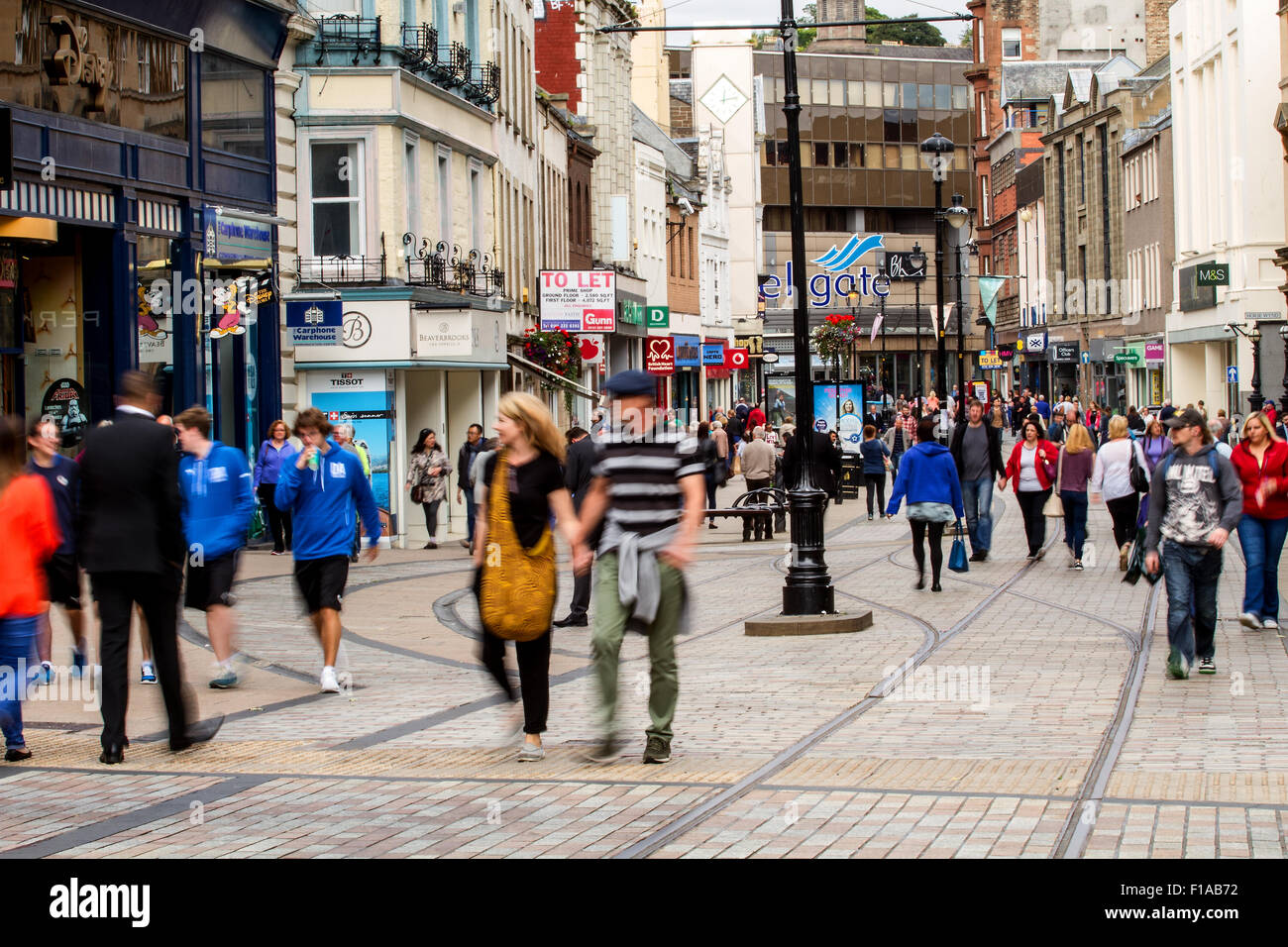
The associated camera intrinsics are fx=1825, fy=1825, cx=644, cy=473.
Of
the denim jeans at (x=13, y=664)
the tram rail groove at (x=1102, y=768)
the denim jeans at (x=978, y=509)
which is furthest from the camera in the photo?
the denim jeans at (x=978, y=509)

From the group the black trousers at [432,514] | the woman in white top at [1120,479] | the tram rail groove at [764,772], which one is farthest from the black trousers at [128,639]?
the black trousers at [432,514]

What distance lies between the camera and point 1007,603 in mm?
17750

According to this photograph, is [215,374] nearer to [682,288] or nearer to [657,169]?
[657,169]

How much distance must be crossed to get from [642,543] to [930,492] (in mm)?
10570

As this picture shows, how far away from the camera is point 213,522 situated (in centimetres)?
1210

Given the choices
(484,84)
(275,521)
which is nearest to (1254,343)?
(484,84)

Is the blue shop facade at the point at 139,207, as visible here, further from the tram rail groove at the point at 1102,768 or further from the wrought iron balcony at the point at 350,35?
the tram rail groove at the point at 1102,768

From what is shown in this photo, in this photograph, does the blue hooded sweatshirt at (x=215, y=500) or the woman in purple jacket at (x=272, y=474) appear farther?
the woman in purple jacket at (x=272, y=474)

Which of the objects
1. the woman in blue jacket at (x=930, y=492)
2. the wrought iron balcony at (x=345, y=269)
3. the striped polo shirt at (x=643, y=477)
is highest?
the wrought iron balcony at (x=345, y=269)

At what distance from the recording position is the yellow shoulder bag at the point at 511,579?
9039 millimetres

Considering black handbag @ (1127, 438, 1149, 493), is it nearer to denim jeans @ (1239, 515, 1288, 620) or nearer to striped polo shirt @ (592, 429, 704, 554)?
denim jeans @ (1239, 515, 1288, 620)

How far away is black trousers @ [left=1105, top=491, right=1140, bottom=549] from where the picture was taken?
20.8 m

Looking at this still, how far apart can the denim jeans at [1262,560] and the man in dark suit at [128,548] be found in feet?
28.3

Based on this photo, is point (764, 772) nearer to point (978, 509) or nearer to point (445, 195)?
point (978, 509)
